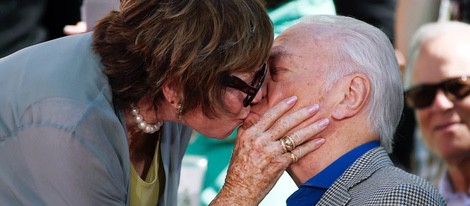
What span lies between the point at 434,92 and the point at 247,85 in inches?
71.4

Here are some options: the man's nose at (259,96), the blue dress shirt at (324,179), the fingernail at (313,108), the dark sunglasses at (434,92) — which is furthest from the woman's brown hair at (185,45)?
the dark sunglasses at (434,92)

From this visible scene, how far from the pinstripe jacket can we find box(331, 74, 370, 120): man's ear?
147mm

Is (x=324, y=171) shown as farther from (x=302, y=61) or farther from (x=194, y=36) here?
(x=194, y=36)

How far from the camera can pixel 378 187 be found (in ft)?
10.1

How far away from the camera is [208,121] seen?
335 cm

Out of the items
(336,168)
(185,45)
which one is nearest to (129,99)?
(185,45)

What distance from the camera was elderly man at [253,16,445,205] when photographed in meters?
3.33

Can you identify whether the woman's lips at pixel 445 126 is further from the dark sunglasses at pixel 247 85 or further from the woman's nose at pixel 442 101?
the dark sunglasses at pixel 247 85

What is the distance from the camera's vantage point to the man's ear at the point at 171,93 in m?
3.22

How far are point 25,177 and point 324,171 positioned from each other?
94 centimetres

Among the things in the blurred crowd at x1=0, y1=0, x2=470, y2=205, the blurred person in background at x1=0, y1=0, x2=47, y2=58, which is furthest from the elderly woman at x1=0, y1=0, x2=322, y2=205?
the blurred person in background at x1=0, y1=0, x2=47, y2=58

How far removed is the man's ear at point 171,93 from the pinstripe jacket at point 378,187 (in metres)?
0.55

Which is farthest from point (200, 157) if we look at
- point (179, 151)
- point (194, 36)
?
point (194, 36)

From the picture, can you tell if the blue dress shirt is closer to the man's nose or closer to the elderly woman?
the elderly woman
